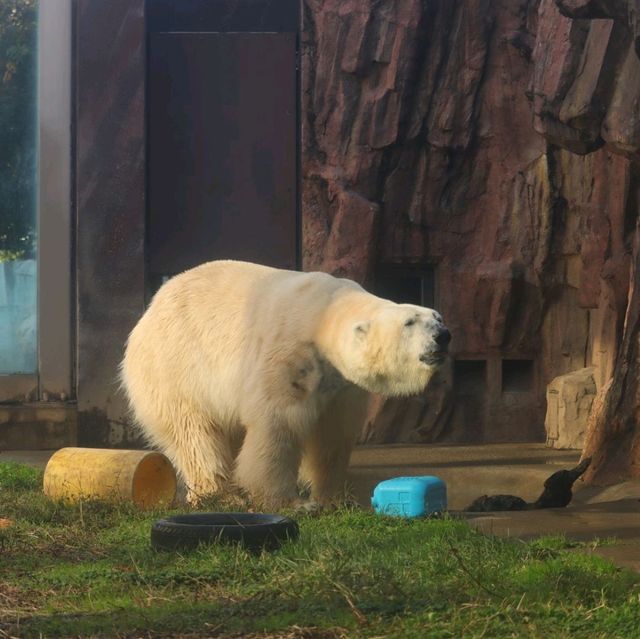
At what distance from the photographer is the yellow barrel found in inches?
256

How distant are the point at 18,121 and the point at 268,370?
6.70m

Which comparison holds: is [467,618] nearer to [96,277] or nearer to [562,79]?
[562,79]

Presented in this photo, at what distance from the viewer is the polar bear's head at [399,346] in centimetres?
611

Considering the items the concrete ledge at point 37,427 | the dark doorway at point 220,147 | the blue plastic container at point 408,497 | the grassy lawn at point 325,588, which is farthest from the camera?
the dark doorway at point 220,147

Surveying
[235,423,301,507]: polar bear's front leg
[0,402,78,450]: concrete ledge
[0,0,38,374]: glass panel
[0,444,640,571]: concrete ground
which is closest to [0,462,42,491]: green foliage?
[0,444,640,571]: concrete ground

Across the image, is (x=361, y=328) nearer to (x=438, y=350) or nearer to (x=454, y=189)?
(x=438, y=350)

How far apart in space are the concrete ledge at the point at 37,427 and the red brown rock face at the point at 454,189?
2.84m

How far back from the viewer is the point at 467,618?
3602mm

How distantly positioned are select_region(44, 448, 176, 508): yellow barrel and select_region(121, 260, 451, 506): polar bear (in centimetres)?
23

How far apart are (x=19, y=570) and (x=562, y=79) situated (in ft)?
17.0

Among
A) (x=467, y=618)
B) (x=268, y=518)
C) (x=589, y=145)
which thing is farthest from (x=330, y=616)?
(x=589, y=145)

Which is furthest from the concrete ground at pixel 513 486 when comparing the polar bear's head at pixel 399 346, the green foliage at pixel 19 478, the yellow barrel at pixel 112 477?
the green foliage at pixel 19 478

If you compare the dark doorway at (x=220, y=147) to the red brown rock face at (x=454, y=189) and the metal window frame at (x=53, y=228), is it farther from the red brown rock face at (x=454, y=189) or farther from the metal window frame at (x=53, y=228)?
the metal window frame at (x=53, y=228)

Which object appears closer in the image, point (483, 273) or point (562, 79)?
point (562, 79)
